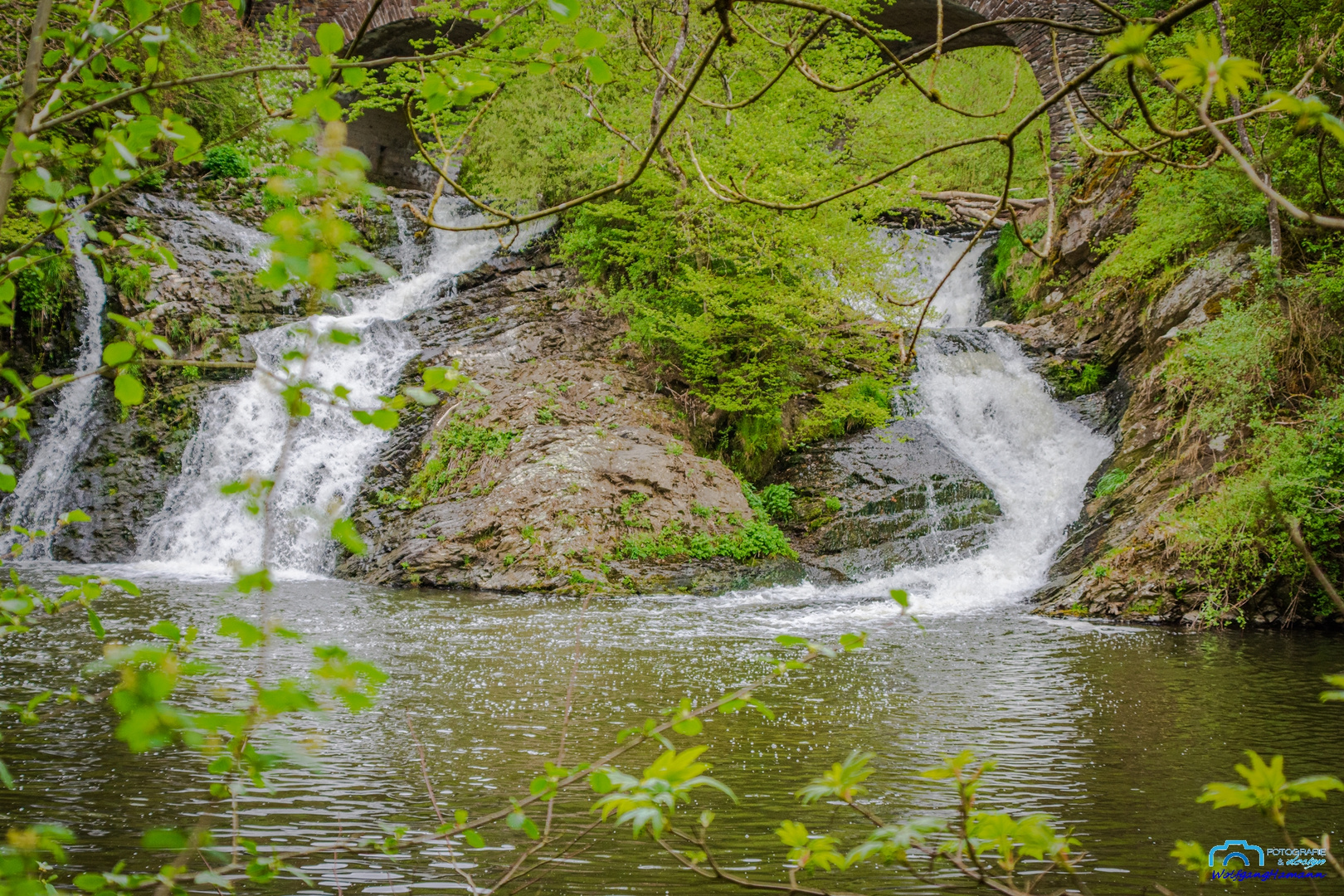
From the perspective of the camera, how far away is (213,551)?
11242 mm

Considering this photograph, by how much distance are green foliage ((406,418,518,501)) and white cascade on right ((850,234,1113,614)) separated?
17.6 feet

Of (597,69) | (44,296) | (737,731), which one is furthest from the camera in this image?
(44,296)

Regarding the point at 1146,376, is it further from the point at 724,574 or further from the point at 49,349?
the point at 49,349

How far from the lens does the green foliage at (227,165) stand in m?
16.1

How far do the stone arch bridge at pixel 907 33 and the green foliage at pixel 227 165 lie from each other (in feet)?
8.02

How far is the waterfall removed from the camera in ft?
37.1

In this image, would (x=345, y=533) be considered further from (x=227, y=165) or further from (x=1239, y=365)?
(x=227, y=165)

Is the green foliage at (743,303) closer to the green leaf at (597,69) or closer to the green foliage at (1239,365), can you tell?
the green foliage at (1239,365)

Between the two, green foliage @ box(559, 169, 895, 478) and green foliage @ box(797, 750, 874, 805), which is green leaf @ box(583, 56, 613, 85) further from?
green foliage @ box(559, 169, 895, 478)

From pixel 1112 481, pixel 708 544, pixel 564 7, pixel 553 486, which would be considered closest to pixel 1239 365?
pixel 1112 481

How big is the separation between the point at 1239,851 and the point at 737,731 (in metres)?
2.25

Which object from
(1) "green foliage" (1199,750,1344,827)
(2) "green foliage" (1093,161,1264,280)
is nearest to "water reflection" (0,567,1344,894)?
(1) "green foliage" (1199,750,1344,827)

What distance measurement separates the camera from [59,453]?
11758 millimetres

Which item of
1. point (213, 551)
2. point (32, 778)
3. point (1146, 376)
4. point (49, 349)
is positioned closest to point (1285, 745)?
point (32, 778)
